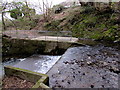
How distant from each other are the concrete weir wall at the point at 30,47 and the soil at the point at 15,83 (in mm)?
3762

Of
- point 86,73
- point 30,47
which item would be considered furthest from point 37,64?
point 30,47

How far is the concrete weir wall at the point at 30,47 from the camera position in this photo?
24.0ft

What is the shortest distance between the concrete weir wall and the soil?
12.3 feet

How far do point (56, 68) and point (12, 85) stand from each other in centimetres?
166

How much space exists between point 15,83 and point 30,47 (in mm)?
5034

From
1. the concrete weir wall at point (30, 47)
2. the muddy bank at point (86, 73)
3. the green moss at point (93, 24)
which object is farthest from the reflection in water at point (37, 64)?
the green moss at point (93, 24)

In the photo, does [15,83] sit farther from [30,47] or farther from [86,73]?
[30,47]

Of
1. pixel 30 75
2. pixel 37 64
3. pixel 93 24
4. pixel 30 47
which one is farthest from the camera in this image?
pixel 93 24

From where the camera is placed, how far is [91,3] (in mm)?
11703

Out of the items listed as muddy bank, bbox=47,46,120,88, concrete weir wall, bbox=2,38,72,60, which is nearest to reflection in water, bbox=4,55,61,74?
muddy bank, bbox=47,46,120,88

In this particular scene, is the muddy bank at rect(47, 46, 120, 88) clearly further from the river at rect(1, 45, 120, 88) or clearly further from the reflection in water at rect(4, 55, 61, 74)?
the reflection in water at rect(4, 55, 61, 74)

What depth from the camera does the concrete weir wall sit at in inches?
288

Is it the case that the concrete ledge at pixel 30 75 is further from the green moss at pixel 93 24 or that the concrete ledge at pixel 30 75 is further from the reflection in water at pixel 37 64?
the green moss at pixel 93 24

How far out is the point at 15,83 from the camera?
320 centimetres
